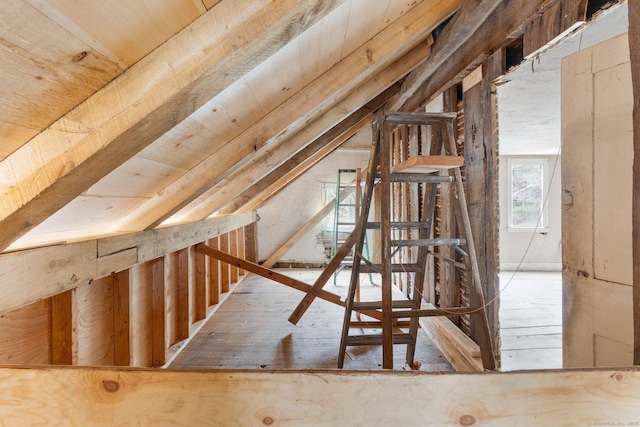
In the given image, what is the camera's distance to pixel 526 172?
17.4 ft

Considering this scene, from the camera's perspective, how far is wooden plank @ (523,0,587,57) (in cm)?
121

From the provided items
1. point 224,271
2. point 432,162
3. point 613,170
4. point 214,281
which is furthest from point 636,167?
point 224,271

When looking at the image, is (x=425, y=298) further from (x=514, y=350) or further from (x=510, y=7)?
(x=510, y=7)

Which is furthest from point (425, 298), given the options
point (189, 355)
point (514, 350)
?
point (189, 355)

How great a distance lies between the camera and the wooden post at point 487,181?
176 cm

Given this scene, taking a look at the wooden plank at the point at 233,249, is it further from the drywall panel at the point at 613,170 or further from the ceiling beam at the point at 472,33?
the drywall panel at the point at 613,170

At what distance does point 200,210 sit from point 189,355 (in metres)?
1.15

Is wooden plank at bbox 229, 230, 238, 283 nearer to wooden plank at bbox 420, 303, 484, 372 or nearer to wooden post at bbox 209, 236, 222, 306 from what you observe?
wooden post at bbox 209, 236, 222, 306

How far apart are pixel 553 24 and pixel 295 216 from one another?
14.7ft

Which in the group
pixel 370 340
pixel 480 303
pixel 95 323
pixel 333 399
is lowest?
pixel 370 340

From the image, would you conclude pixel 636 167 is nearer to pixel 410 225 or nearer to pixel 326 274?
pixel 410 225

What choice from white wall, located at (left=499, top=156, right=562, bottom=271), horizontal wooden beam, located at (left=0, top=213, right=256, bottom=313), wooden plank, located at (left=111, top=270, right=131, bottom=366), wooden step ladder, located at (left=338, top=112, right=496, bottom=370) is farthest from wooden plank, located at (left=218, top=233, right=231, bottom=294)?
white wall, located at (left=499, top=156, right=562, bottom=271)

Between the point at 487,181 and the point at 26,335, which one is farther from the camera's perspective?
the point at 487,181

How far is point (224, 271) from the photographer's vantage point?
3.85 meters
